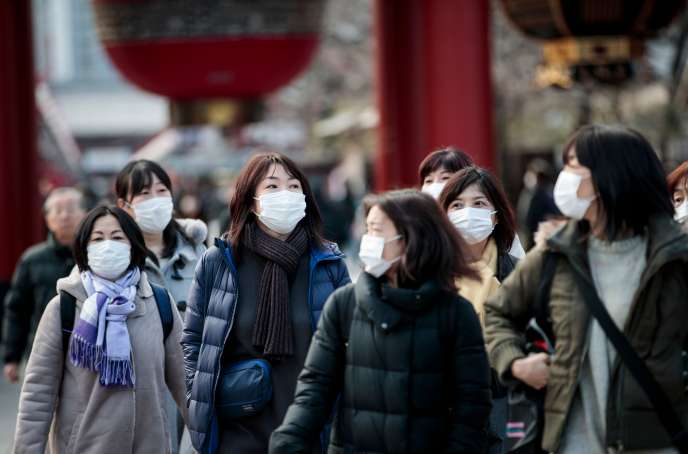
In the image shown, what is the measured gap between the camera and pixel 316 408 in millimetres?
4559

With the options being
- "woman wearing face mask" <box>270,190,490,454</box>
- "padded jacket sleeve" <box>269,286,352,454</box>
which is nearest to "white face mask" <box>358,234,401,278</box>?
"woman wearing face mask" <box>270,190,490,454</box>

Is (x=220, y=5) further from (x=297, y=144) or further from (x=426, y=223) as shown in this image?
(x=297, y=144)

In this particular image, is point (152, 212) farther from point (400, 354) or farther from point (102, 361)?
point (400, 354)

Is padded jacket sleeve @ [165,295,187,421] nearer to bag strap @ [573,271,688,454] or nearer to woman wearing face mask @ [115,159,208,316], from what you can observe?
woman wearing face mask @ [115,159,208,316]

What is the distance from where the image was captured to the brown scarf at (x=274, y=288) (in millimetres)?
5328

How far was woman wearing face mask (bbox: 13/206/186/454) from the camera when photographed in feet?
18.4

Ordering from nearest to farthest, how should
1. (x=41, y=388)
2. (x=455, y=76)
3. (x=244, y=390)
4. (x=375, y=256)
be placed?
(x=375, y=256) < (x=244, y=390) < (x=41, y=388) < (x=455, y=76)

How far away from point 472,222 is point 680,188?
831 mm

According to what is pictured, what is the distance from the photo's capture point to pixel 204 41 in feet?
39.8

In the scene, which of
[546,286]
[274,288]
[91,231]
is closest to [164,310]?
[91,231]

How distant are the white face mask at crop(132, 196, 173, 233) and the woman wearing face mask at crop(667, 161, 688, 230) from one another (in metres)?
2.31

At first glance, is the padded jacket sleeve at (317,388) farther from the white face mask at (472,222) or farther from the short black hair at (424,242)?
the white face mask at (472,222)

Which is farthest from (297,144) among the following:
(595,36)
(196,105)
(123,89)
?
(595,36)

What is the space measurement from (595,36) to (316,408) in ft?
22.3
